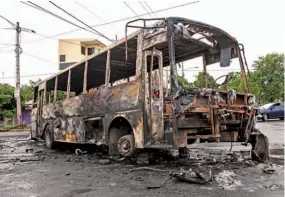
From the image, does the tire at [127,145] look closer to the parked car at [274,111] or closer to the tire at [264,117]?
the tire at [264,117]

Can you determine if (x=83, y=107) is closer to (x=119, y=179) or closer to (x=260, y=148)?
(x=119, y=179)

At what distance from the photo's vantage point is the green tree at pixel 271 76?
36.8 metres

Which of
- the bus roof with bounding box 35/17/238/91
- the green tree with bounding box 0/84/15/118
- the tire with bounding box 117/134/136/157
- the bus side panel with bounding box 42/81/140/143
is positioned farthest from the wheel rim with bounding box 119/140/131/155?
the green tree with bounding box 0/84/15/118

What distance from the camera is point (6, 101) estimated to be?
30.3 metres

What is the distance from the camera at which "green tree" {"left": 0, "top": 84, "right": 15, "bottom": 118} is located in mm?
30106

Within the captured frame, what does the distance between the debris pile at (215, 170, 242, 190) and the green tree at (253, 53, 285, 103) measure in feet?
108

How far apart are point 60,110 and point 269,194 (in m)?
7.74

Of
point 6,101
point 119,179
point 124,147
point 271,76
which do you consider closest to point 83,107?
point 124,147

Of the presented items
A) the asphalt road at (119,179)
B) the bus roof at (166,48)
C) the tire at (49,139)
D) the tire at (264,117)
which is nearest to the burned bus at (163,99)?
the bus roof at (166,48)

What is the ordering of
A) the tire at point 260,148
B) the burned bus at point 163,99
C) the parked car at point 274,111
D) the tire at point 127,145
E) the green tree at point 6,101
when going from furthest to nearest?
the green tree at point 6,101, the parked car at point 274,111, the tire at point 260,148, the tire at point 127,145, the burned bus at point 163,99

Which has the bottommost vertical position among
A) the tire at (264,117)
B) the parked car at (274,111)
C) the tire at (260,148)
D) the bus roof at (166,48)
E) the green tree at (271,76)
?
→ the tire at (260,148)

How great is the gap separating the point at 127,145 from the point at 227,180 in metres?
2.55

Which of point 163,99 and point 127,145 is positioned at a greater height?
point 163,99

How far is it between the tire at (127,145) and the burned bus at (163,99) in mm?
22
